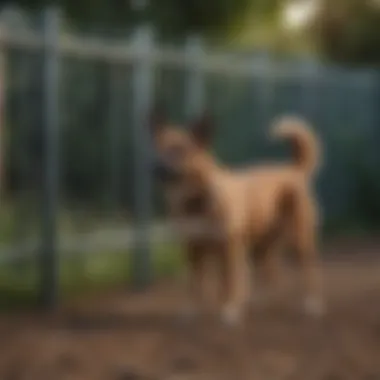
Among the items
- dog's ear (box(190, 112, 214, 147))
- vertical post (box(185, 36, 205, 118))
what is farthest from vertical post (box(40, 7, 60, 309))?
vertical post (box(185, 36, 205, 118))

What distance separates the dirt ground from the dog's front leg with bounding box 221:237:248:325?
126mm

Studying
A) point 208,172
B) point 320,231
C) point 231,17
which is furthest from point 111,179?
point 231,17

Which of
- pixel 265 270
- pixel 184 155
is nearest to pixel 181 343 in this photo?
pixel 184 155

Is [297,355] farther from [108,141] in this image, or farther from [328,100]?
[328,100]

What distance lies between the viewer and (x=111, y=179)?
39.3ft

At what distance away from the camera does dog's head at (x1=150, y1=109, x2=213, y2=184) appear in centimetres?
Result: 962

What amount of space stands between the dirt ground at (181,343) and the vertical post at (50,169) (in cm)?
27

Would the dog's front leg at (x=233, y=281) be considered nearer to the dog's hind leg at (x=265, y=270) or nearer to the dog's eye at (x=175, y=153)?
the dog's eye at (x=175, y=153)

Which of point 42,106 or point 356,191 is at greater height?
point 42,106

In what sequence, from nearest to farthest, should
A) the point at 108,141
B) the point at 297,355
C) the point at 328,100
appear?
1. the point at 297,355
2. the point at 108,141
3. the point at 328,100

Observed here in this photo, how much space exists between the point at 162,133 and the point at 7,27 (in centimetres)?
135

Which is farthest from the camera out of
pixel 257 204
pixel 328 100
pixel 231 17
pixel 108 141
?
pixel 231 17

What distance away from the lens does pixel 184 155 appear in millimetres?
9656

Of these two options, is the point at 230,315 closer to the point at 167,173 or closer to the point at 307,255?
the point at 167,173
